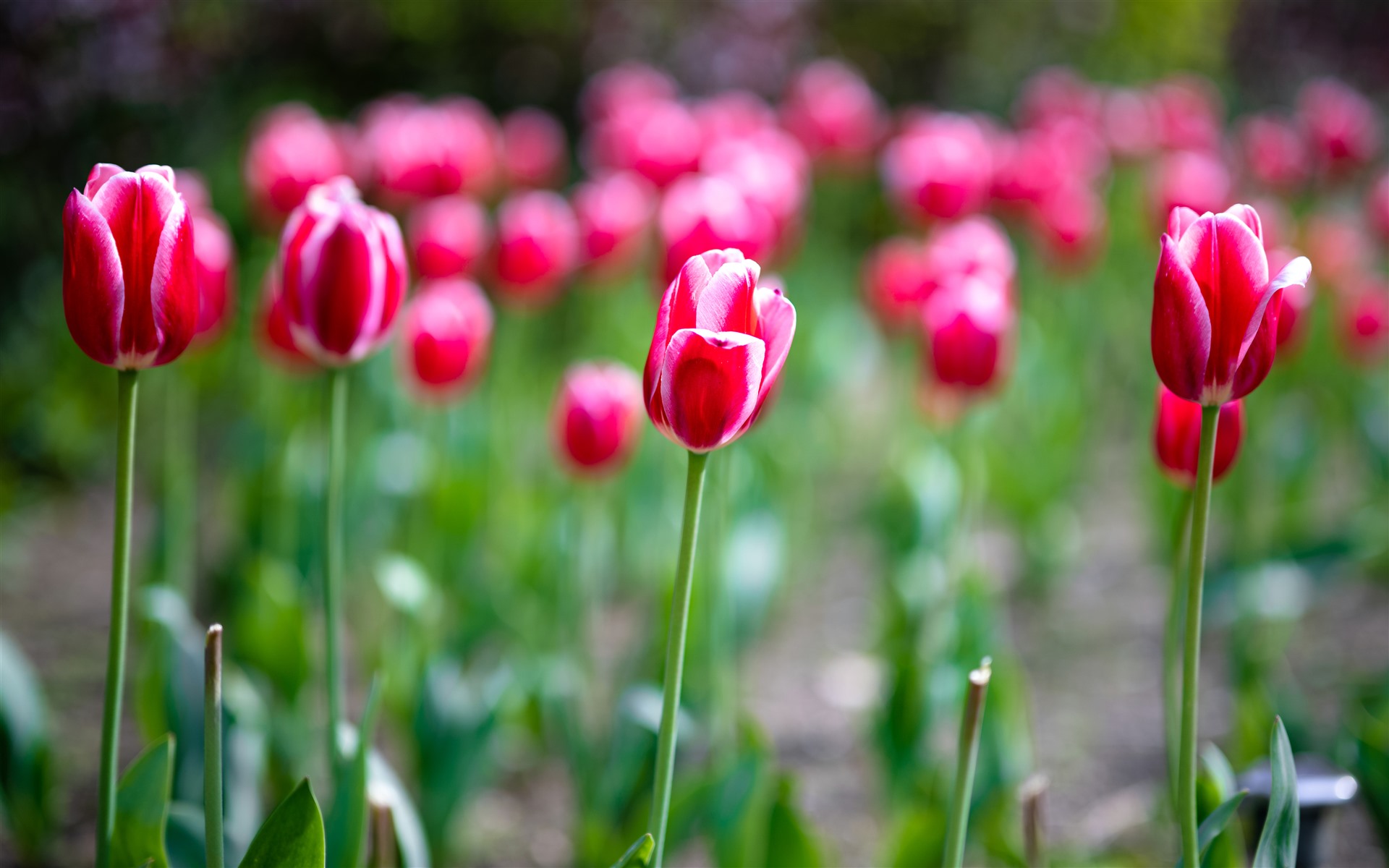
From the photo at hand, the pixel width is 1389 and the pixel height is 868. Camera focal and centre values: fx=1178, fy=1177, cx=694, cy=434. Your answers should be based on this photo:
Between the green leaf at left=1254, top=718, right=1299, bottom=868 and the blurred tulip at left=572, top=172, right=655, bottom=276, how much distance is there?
1972mm

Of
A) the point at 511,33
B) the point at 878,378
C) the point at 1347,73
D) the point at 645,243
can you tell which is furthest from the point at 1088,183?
the point at 1347,73

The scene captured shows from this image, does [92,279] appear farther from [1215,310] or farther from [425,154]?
[425,154]

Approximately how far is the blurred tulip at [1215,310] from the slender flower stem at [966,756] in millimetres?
333

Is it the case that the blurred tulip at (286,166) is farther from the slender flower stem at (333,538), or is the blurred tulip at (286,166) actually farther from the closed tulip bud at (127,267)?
the closed tulip bud at (127,267)

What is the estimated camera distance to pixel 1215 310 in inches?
43.1

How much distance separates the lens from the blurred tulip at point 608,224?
2.79 meters

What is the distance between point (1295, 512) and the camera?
2.84 metres

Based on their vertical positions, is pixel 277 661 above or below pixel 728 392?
below

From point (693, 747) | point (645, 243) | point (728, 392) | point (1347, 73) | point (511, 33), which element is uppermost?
point (1347, 73)

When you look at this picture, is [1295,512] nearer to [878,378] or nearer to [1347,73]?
[878,378]

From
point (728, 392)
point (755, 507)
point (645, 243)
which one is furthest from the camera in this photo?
point (645, 243)

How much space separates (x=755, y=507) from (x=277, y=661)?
110cm

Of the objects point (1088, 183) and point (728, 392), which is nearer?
point (728, 392)

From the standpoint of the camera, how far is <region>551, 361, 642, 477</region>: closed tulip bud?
190 cm
